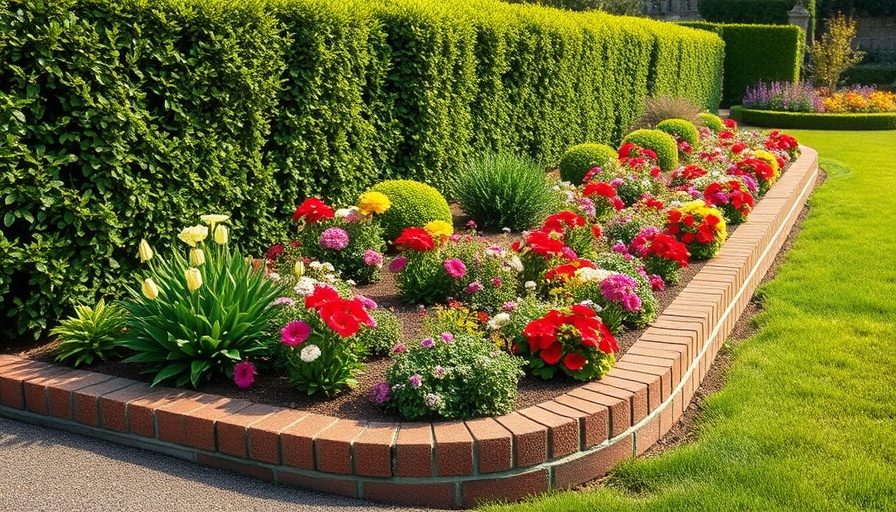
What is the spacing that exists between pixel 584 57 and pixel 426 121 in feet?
16.6

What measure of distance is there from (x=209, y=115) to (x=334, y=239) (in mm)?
1166

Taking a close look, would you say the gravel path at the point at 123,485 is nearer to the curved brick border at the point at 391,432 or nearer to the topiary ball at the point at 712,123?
the curved brick border at the point at 391,432

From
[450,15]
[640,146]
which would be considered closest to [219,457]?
[450,15]

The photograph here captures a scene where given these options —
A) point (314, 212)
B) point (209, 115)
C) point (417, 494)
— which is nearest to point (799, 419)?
point (417, 494)

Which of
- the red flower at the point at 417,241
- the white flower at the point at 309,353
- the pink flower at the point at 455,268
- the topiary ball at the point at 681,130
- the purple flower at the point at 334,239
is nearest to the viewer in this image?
the white flower at the point at 309,353

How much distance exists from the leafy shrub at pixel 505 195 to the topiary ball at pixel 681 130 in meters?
6.18

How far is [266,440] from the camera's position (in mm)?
3355

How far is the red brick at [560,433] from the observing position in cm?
336

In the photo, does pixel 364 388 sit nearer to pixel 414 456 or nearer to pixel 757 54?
pixel 414 456

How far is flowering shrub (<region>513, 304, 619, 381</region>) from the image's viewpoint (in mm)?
3814

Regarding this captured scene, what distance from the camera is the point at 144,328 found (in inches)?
156

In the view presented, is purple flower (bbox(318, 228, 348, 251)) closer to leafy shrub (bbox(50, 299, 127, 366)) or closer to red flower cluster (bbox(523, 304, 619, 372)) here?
leafy shrub (bbox(50, 299, 127, 366))

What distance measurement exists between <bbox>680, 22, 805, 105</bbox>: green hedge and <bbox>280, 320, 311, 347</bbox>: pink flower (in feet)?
85.4

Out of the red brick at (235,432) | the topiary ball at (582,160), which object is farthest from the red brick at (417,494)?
the topiary ball at (582,160)
